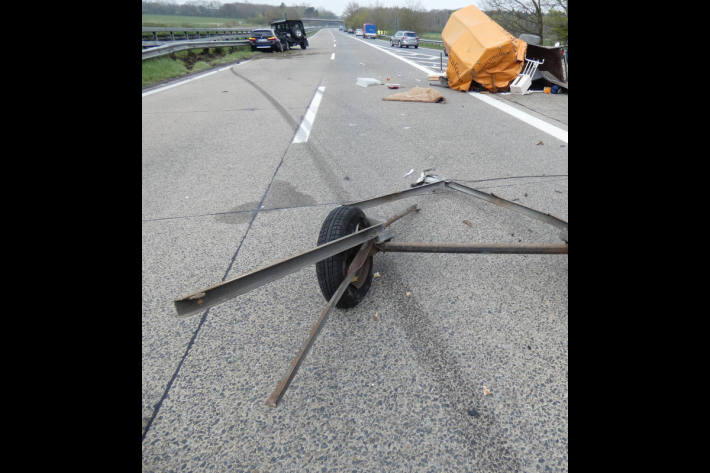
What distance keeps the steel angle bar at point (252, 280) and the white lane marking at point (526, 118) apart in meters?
5.06

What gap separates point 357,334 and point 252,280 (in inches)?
30.6

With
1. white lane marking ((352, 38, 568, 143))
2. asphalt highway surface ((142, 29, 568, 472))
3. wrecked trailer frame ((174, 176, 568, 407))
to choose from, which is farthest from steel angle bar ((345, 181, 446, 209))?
white lane marking ((352, 38, 568, 143))

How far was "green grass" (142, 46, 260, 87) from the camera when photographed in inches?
545

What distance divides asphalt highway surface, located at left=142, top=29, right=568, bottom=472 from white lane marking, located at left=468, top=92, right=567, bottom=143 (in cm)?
143

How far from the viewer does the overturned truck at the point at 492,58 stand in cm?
972

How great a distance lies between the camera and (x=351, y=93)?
34.1 ft

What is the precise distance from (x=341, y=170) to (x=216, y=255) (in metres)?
2.18

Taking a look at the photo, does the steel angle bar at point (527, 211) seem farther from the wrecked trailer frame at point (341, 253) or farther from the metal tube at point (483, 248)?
the metal tube at point (483, 248)

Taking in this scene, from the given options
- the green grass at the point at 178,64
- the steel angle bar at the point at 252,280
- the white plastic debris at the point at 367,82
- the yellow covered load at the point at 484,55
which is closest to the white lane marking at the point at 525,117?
the yellow covered load at the point at 484,55

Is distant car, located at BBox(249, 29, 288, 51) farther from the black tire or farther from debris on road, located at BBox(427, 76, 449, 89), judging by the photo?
the black tire
